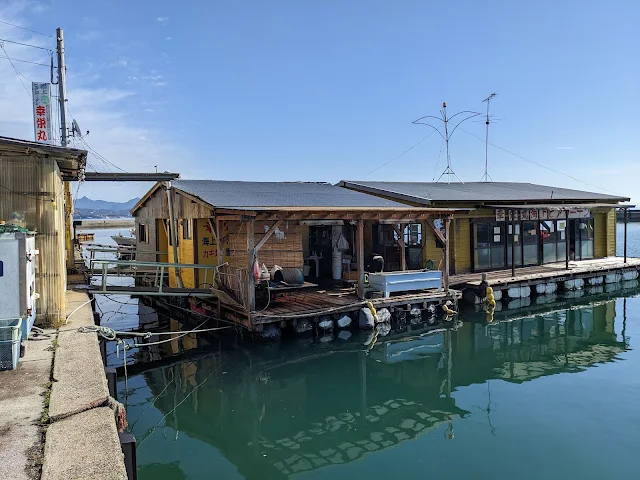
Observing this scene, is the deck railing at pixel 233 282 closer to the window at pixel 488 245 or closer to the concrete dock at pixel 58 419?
the concrete dock at pixel 58 419

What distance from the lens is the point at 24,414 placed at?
520cm

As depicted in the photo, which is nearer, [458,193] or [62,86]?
[62,86]

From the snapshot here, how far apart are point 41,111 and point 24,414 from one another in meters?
14.1

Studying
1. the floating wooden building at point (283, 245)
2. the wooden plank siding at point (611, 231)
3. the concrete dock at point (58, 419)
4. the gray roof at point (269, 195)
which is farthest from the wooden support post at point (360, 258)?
the wooden plank siding at point (611, 231)

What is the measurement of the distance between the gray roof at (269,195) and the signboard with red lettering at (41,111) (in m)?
4.50

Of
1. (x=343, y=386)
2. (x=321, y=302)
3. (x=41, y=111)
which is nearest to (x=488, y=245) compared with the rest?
(x=321, y=302)

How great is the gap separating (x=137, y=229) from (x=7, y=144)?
46.1 feet

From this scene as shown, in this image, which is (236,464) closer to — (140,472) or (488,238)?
(140,472)

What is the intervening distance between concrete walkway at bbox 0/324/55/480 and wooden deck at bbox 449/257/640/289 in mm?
13887

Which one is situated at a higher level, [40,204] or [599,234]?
[40,204]

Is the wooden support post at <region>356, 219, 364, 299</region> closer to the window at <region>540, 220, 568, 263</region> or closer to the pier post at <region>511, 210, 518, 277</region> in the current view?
the pier post at <region>511, 210, 518, 277</region>

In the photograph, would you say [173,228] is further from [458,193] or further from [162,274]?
[458,193]

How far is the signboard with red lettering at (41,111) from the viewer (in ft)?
53.9

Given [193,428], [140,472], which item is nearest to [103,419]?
[140,472]
